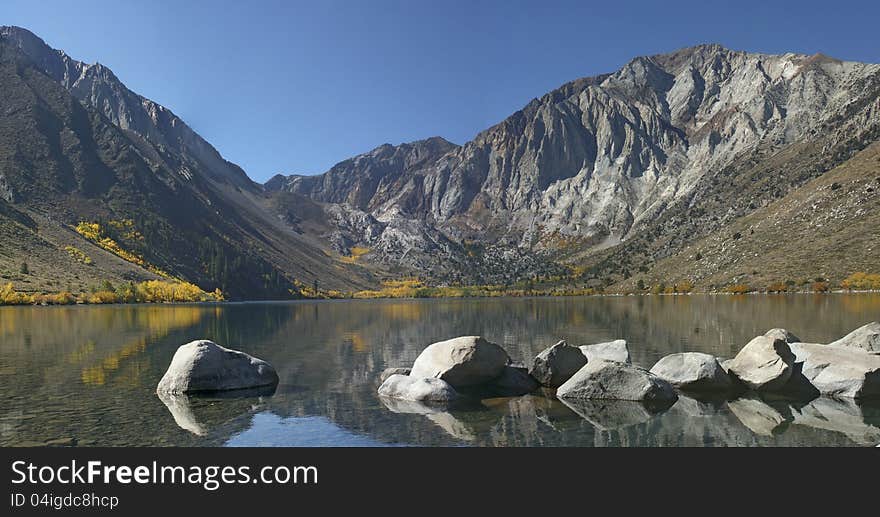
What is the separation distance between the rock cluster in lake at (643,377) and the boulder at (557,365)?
0.06 metres

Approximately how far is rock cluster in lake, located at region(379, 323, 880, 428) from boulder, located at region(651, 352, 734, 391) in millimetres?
52

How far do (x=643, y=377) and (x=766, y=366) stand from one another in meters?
7.82

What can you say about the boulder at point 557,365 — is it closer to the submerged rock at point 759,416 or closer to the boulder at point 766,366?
the submerged rock at point 759,416

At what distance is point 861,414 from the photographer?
84.1ft

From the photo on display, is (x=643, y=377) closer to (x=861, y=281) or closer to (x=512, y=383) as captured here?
(x=512, y=383)

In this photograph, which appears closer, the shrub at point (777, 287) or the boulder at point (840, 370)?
the boulder at point (840, 370)

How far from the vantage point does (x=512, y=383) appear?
33.0 metres

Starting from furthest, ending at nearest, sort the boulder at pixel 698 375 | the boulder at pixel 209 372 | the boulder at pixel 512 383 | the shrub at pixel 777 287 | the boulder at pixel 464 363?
the shrub at pixel 777 287, the boulder at pixel 464 363, the boulder at pixel 512 383, the boulder at pixel 698 375, the boulder at pixel 209 372

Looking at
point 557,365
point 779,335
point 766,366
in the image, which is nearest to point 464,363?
point 557,365

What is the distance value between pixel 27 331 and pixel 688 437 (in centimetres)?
8253

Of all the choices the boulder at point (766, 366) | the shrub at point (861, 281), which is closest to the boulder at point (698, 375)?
the boulder at point (766, 366)

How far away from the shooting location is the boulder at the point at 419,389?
2964 centimetres
